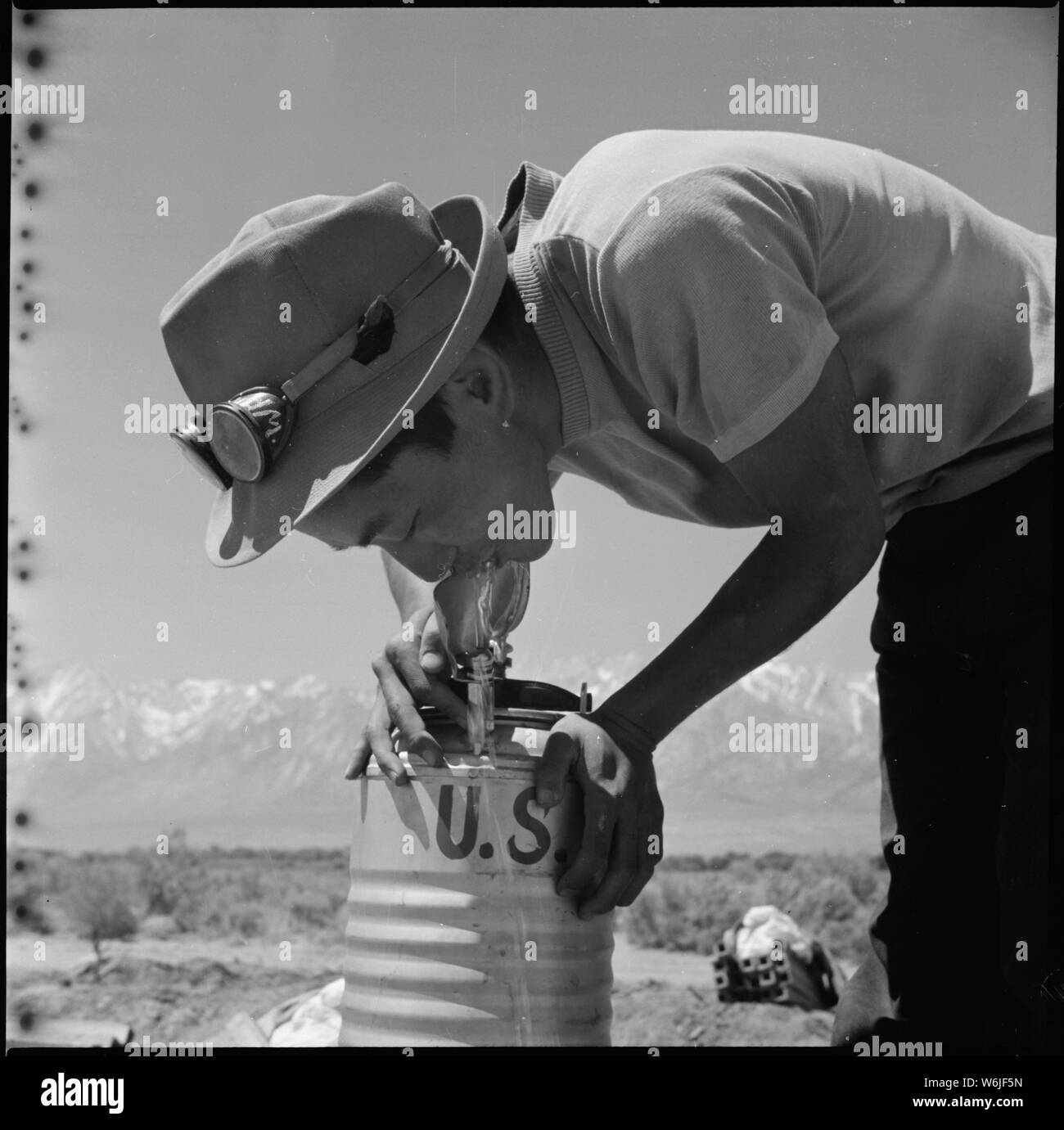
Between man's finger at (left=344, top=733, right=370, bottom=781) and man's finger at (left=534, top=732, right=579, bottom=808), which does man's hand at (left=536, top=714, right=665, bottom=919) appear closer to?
man's finger at (left=534, top=732, right=579, bottom=808)

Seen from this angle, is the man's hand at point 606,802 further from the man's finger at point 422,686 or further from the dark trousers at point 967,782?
the dark trousers at point 967,782

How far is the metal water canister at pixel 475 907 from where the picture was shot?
1396mm

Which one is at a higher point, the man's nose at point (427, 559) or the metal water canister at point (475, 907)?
the man's nose at point (427, 559)

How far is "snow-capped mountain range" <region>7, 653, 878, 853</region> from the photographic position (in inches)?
135

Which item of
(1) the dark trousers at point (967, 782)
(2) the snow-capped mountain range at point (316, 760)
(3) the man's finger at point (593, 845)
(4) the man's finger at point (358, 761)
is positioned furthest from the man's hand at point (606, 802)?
(2) the snow-capped mountain range at point (316, 760)

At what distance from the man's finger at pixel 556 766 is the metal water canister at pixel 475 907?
3 centimetres

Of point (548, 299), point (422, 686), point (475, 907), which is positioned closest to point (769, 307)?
point (548, 299)

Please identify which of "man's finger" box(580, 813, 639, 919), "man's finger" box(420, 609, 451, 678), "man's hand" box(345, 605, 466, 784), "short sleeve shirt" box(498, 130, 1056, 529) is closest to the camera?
"short sleeve shirt" box(498, 130, 1056, 529)

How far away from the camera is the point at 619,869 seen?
136 cm

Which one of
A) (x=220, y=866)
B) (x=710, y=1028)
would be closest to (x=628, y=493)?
(x=710, y=1028)

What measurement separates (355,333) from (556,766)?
0.49 m

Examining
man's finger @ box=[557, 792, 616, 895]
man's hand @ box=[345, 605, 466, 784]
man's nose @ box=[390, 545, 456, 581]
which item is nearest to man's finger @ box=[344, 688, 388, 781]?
man's hand @ box=[345, 605, 466, 784]

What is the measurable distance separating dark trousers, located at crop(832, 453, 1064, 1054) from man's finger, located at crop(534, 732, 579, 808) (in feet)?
1.73

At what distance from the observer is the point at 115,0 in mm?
1799
